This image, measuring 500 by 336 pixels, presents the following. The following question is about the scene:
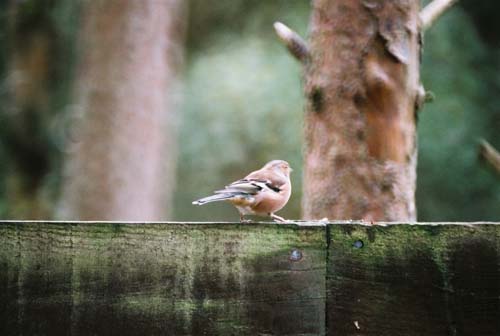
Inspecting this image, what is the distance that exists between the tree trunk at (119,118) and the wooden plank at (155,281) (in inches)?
292

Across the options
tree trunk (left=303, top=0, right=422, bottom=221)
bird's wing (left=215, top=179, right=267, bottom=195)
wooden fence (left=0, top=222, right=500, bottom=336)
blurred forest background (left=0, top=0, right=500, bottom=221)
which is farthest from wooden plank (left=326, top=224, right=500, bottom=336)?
blurred forest background (left=0, top=0, right=500, bottom=221)

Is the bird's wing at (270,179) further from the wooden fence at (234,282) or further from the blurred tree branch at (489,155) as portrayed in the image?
the wooden fence at (234,282)

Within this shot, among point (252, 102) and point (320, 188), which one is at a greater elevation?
point (252, 102)

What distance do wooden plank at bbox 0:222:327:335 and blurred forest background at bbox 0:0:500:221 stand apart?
8038 mm

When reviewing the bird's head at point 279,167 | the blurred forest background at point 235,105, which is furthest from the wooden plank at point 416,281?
the blurred forest background at point 235,105

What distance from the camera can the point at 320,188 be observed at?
3422 millimetres

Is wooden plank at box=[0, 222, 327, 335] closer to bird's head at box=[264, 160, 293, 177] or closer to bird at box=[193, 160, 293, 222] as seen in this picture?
bird at box=[193, 160, 293, 222]

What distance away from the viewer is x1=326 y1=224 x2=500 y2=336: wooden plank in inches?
60.4

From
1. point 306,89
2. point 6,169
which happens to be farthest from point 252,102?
point 306,89

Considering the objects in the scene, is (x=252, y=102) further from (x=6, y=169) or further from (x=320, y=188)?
(x=320, y=188)

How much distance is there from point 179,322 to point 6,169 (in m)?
13.9

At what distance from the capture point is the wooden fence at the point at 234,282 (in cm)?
152

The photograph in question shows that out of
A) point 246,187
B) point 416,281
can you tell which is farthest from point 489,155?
point 416,281

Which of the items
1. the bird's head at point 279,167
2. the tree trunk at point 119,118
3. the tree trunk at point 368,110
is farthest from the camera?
the tree trunk at point 119,118
